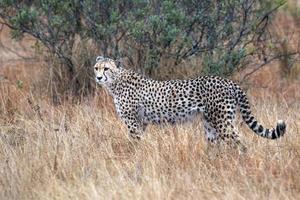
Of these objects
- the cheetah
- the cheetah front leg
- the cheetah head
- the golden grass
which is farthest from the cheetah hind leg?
the cheetah head

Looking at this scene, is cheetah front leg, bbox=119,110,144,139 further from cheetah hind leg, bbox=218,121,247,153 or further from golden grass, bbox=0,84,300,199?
cheetah hind leg, bbox=218,121,247,153

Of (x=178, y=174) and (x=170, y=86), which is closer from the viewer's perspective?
(x=178, y=174)

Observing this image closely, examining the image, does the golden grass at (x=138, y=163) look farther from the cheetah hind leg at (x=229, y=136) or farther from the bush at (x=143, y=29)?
the bush at (x=143, y=29)

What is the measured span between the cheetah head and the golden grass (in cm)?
37

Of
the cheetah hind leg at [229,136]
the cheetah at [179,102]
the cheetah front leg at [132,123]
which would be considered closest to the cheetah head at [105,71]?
the cheetah at [179,102]

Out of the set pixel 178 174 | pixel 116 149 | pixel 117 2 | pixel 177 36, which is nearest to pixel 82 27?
pixel 117 2

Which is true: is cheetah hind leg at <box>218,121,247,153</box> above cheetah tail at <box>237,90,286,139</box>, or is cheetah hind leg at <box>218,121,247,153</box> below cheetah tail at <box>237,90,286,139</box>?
below

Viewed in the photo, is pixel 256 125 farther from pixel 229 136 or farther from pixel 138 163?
pixel 138 163

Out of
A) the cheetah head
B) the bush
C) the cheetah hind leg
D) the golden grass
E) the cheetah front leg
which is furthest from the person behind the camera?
the bush

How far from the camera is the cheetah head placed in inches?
280

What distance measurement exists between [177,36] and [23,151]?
2748 mm

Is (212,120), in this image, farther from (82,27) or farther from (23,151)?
(82,27)

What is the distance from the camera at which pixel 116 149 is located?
666 centimetres

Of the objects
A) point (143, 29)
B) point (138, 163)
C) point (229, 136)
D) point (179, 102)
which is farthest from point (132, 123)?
point (143, 29)
